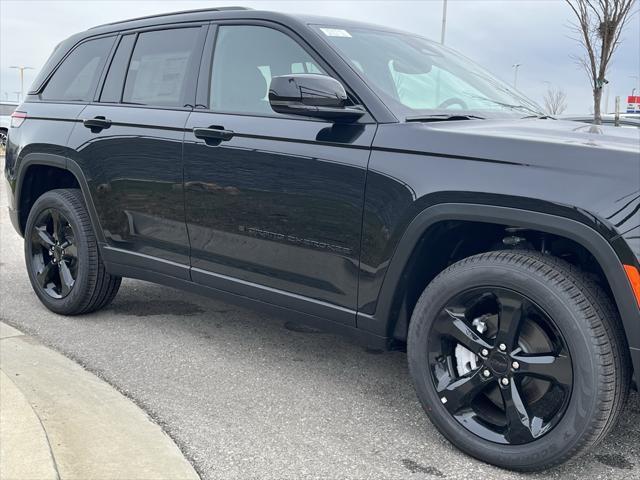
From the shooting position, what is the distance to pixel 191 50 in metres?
3.76

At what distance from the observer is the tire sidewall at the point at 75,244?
14.1 feet

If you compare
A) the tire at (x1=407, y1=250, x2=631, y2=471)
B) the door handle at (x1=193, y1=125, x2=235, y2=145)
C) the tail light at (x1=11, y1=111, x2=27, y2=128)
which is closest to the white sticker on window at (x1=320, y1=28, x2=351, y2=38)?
the door handle at (x1=193, y1=125, x2=235, y2=145)

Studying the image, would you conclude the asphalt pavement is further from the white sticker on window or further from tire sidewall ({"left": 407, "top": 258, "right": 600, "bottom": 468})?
the white sticker on window

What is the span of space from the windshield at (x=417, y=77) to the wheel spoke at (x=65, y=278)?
238cm

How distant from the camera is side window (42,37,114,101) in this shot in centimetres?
436

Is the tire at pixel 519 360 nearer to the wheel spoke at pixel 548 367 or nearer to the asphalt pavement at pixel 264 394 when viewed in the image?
the wheel spoke at pixel 548 367

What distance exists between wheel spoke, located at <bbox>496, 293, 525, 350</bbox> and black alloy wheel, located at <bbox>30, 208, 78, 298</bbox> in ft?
9.57

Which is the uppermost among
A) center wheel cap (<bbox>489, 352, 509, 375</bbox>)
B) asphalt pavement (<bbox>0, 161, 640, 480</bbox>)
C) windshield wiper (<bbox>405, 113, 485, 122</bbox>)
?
windshield wiper (<bbox>405, 113, 485, 122</bbox>)

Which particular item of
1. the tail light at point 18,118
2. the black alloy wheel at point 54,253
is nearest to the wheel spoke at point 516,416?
the black alloy wheel at point 54,253

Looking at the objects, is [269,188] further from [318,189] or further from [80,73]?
[80,73]

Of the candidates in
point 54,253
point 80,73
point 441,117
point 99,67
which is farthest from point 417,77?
point 54,253

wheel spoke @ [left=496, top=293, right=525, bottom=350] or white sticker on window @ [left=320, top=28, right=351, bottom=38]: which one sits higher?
white sticker on window @ [left=320, top=28, right=351, bottom=38]

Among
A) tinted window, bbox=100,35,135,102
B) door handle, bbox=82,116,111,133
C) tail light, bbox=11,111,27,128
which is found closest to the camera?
door handle, bbox=82,116,111,133

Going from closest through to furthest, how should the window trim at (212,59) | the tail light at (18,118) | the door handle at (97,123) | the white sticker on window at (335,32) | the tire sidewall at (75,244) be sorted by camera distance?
1. the window trim at (212,59)
2. the white sticker on window at (335,32)
3. the door handle at (97,123)
4. the tire sidewall at (75,244)
5. the tail light at (18,118)
